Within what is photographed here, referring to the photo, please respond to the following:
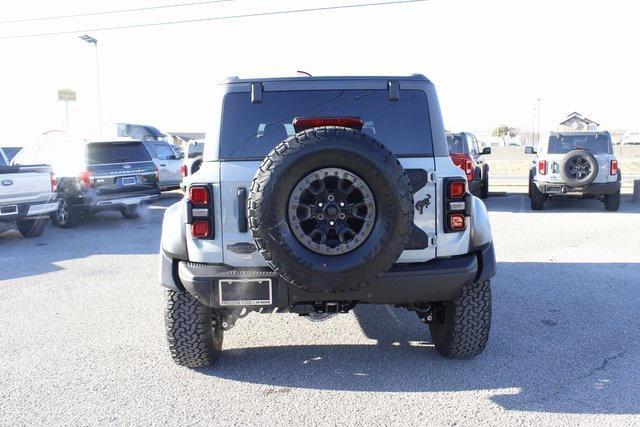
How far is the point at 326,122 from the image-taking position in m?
3.67

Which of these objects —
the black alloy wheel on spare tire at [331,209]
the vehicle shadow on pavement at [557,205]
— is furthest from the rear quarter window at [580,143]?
the black alloy wheel on spare tire at [331,209]

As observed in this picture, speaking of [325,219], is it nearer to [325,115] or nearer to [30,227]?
[325,115]

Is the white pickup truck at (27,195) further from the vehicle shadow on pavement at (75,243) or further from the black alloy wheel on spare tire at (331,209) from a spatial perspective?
the black alloy wheel on spare tire at (331,209)

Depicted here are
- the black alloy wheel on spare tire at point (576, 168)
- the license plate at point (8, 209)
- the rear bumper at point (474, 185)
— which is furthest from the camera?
the rear bumper at point (474, 185)

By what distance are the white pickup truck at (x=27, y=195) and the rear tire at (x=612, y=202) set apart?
1135 centimetres

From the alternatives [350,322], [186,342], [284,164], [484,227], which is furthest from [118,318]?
[484,227]

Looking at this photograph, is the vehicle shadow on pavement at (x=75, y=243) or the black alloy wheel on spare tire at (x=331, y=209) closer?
the black alloy wheel on spare tire at (x=331, y=209)

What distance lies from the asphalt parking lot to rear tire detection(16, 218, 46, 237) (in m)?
4.11

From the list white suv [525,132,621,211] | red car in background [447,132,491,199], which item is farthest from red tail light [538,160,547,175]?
red car in background [447,132,491,199]

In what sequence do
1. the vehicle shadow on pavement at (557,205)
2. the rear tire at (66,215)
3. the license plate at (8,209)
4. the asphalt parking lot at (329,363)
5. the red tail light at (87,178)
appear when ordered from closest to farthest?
the asphalt parking lot at (329,363), the license plate at (8,209), the red tail light at (87,178), the rear tire at (66,215), the vehicle shadow on pavement at (557,205)

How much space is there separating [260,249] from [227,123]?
3.45ft

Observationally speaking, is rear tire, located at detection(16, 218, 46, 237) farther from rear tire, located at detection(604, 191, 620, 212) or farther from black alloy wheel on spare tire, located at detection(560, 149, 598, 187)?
rear tire, located at detection(604, 191, 620, 212)

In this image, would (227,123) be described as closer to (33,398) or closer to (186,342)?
(186,342)

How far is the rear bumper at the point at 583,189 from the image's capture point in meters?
12.8
